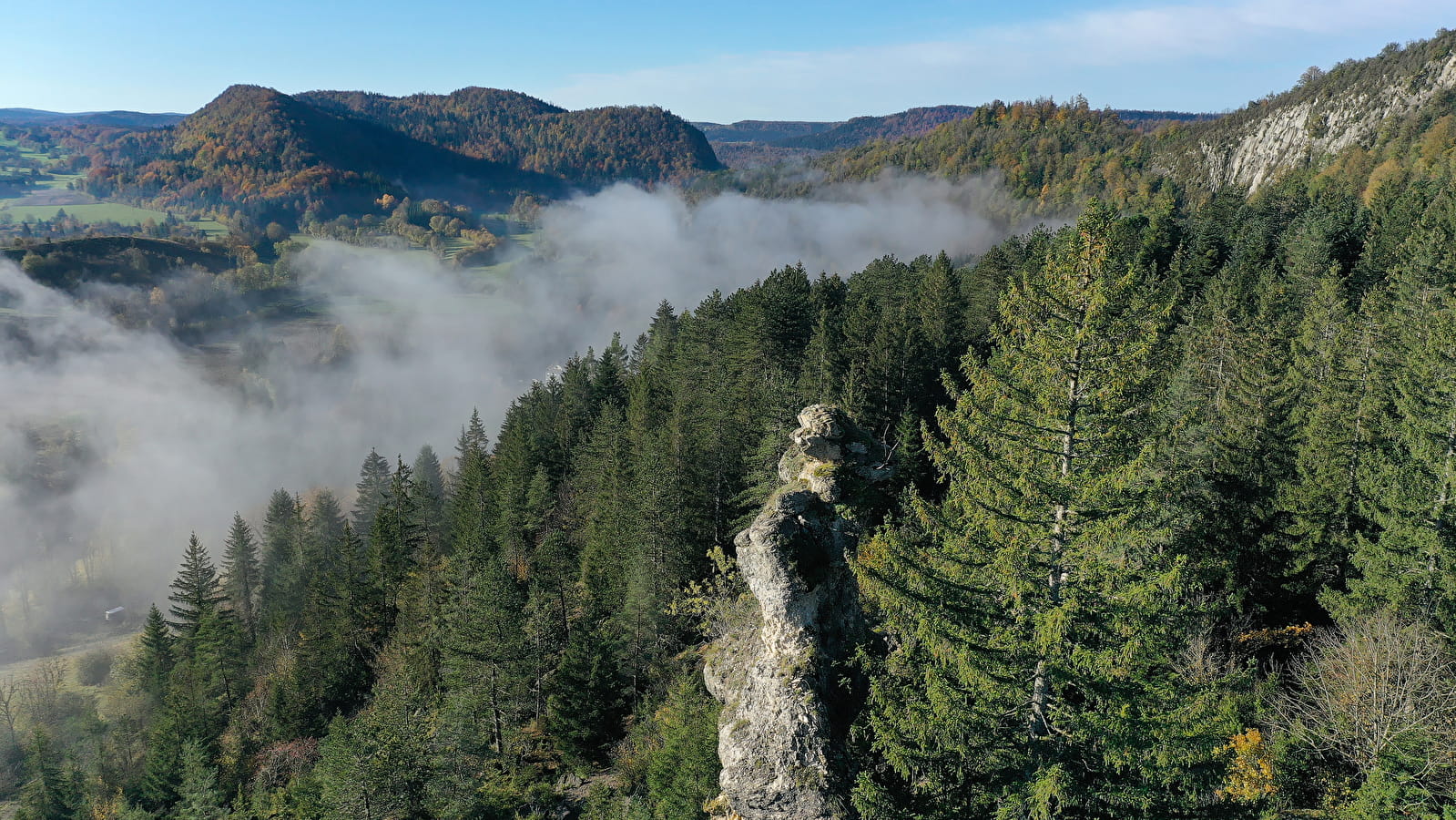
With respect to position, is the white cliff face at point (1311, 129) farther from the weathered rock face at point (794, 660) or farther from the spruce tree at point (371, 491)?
the spruce tree at point (371, 491)

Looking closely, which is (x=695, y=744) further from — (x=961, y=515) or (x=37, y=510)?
(x=37, y=510)

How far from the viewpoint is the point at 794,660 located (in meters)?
22.7

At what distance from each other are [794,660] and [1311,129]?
17770 centimetres

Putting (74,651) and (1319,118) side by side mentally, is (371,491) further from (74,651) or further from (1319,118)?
(1319,118)

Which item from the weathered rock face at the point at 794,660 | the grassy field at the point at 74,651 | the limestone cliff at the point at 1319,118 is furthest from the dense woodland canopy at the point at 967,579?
the limestone cliff at the point at 1319,118

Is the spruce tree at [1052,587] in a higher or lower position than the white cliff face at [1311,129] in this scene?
lower

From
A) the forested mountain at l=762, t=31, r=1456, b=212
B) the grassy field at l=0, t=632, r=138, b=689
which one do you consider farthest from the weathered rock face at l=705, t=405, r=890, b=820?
the grassy field at l=0, t=632, r=138, b=689

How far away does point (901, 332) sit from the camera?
46906 mm

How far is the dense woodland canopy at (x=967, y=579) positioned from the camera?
13.1 m

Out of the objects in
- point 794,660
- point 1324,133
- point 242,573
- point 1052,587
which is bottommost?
point 242,573

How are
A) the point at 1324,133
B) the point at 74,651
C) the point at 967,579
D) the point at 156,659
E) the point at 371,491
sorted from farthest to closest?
1. the point at 1324,133
2. the point at 74,651
3. the point at 371,491
4. the point at 156,659
5. the point at 967,579

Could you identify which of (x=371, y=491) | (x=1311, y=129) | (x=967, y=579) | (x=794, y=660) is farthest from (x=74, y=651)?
(x=1311, y=129)

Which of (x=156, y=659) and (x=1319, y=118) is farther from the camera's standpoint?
(x=1319, y=118)

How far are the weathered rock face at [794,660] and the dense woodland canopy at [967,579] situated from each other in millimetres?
1200
